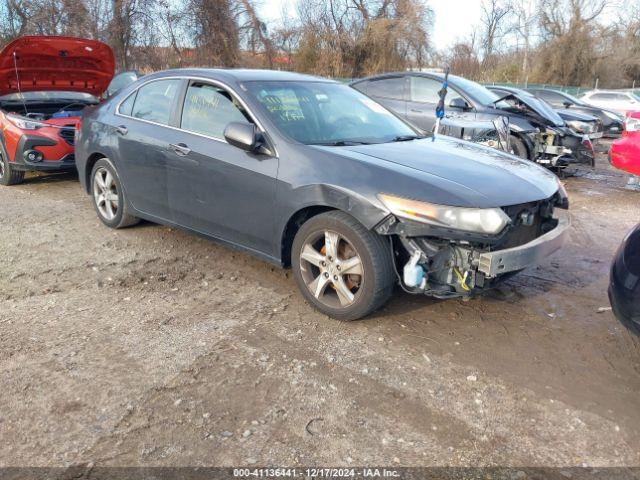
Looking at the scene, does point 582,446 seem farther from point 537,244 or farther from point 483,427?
point 537,244

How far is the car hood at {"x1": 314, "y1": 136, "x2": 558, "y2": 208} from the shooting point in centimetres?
323

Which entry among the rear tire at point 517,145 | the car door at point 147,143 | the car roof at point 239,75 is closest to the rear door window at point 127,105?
the car door at point 147,143

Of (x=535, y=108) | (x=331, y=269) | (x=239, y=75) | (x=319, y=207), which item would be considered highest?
(x=239, y=75)

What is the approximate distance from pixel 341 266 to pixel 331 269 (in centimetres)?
9

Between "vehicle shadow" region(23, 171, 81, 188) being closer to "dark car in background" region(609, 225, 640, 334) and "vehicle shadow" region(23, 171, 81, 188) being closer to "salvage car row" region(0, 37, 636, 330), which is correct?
"salvage car row" region(0, 37, 636, 330)

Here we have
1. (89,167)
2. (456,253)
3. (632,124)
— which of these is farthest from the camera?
(632,124)

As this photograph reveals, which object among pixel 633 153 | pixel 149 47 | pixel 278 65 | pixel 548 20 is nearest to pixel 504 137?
pixel 633 153

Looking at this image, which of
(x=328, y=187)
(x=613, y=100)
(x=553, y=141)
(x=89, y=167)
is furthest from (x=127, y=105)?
(x=613, y=100)

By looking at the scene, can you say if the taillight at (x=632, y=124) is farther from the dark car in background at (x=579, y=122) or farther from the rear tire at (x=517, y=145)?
the dark car in background at (x=579, y=122)

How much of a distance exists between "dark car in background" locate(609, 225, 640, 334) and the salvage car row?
1.54ft

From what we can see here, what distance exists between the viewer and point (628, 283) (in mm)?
2902

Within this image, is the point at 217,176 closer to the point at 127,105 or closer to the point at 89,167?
the point at 127,105

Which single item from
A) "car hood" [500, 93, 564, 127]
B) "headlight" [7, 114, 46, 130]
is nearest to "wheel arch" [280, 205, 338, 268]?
"headlight" [7, 114, 46, 130]

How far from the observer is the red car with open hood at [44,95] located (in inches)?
278
